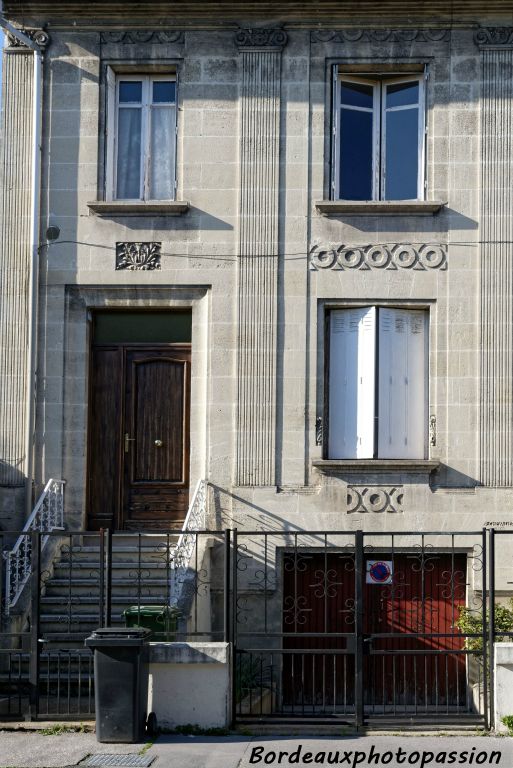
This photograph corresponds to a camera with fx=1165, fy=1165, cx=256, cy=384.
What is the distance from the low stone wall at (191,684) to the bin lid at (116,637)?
28 cm

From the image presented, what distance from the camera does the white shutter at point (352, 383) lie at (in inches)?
644

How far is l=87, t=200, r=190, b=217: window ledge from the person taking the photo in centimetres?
1636

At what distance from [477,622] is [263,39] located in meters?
8.56

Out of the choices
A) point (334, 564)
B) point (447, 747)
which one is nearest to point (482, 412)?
point (334, 564)

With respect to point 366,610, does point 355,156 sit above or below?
above

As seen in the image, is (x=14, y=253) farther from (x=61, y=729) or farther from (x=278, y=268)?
(x=61, y=729)

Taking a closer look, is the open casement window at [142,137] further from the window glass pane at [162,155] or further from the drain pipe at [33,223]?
the drain pipe at [33,223]

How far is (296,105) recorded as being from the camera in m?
16.5

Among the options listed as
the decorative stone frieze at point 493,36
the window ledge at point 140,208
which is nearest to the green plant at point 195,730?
the window ledge at point 140,208

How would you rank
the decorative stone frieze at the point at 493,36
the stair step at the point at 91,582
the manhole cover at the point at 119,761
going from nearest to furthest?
1. the manhole cover at the point at 119,761
2. the stair step at the point at 91,582
3. the decorative stone frieze at the point at 493,36

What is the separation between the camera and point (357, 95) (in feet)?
55.5

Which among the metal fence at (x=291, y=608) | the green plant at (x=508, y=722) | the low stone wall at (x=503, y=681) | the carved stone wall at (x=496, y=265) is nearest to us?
the green plant at (x=508, y=722)

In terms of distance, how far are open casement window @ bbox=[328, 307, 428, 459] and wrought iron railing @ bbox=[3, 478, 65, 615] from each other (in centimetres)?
386

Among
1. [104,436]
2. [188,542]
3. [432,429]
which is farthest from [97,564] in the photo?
[432,429]
